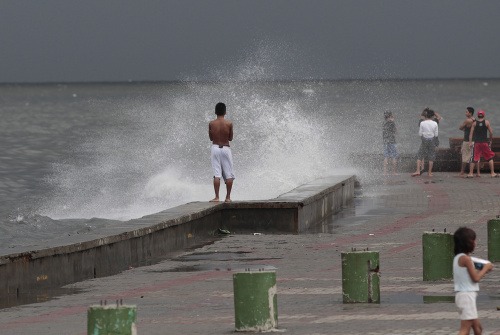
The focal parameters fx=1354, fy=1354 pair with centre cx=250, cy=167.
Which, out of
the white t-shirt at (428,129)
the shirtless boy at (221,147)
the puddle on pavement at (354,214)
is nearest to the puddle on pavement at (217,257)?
the puddle on pavement at (354,214)

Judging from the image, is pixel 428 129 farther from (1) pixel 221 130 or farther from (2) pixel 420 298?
(2) pixel 420 298

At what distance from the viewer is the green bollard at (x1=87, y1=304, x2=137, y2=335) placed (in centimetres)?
1009

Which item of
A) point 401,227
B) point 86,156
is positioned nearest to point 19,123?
point 86,156

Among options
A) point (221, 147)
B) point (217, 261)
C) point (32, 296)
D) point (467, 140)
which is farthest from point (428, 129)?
point (32, 296)

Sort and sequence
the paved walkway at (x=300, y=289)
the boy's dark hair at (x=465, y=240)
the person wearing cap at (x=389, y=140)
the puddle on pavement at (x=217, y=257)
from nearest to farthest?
the boy's dark hair at (x=465, y=240)
the paved walkway at (x=300, y=289)
the puddle on pavement at (x=217, y=257)
the person wearing cap at (x=389, y=140)

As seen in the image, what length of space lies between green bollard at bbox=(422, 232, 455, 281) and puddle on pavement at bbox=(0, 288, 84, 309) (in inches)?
159

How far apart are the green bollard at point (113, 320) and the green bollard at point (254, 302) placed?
6.33 feet

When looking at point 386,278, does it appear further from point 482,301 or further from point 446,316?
point 446,316

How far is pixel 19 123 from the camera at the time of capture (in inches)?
5438

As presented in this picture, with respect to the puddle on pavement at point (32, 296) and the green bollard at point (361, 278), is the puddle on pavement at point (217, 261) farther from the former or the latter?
the green bollard at point (361, 278)

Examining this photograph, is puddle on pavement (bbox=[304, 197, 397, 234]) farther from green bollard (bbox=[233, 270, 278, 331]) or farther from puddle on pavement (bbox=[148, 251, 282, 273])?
green bollard (bbox=[233, 270, 278, 331])

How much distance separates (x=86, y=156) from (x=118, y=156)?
557 cm

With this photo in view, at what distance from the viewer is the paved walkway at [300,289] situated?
12391 millimetres

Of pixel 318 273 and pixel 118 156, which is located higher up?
pixel 118 156
